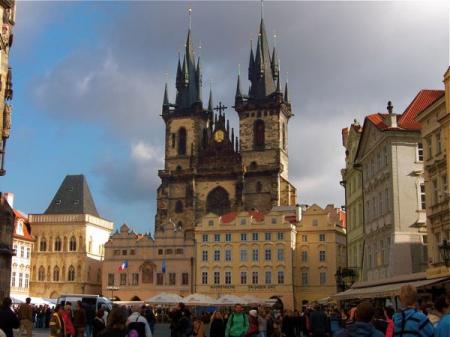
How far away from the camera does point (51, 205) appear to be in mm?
85438

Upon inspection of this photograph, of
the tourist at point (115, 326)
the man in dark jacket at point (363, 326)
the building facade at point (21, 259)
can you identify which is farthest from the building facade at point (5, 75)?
the building facade at point (21, 259)

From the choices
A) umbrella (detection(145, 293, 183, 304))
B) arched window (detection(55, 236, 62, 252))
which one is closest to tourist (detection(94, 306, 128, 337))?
umbrella (detection(145, 293, 183, 304))

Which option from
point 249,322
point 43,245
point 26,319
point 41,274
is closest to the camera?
point 249,322

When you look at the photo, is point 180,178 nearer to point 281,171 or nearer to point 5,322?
point 281,171

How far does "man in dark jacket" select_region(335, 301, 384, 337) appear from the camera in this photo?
672 centimetres

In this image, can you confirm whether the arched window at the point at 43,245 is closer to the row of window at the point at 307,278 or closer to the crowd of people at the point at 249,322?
the row of window at the point at 307,278

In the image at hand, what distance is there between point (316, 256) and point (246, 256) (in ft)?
23.8

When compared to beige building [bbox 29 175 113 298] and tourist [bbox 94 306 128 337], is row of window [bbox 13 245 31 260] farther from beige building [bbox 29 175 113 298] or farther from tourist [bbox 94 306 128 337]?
tourist [bbox 94 306 128 337]

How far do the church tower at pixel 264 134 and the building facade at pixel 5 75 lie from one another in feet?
172

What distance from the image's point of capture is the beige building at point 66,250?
81062 mm

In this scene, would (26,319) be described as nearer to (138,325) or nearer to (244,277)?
(138,325)

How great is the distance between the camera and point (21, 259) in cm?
7800

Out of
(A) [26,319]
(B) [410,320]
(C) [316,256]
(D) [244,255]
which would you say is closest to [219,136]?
(D) [244,255]

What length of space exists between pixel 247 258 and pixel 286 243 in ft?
14.2
